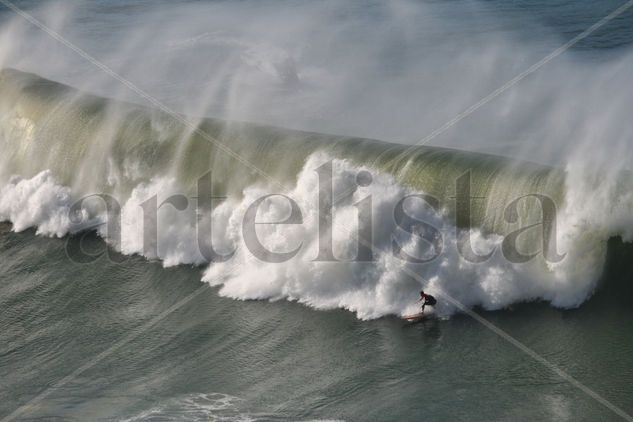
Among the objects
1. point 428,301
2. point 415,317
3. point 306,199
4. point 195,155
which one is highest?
point 195,155

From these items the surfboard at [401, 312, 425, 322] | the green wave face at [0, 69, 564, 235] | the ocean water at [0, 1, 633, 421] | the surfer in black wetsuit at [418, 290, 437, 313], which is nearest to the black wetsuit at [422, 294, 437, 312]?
the surfer in black wetsuit at [418, 290, 437, 313]

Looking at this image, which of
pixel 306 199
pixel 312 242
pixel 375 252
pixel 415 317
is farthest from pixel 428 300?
pixel 306 199

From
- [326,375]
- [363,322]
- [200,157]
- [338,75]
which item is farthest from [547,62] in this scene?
[326,375]

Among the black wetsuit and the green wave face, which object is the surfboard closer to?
the black wetsuit

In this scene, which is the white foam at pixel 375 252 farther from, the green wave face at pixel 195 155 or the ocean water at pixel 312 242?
the green wave face at pixel 195 155

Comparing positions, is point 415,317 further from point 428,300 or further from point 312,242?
point 312,242

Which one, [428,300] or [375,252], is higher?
[375,252]
